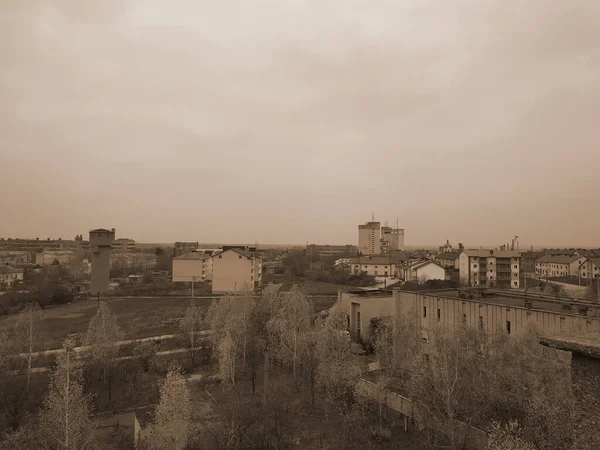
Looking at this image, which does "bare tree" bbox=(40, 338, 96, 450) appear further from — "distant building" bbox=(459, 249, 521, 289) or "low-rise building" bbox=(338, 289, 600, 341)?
"distant building" bbox=(459, 249, 521, 289)

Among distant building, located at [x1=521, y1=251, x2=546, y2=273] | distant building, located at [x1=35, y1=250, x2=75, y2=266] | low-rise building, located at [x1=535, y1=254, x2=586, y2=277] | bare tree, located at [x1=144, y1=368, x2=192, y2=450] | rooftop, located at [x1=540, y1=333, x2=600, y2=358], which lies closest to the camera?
rooftop, located at [x1=540, y1=333, x2=600, y2=358]

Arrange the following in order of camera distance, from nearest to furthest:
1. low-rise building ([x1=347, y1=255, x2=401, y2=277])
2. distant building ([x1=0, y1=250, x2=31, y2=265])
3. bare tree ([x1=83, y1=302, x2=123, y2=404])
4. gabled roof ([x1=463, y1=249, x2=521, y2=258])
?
bare tree ([x1=83, y1=302, x2=123, y2=404]) < gabled roof ([x1=463, y1=249, x2=521, y2=258]) < low-rise building ([x1=347, y1=255, x2=401, y2=277]) < distant building ([x1=0, y1=250, x2=31, y2=265])

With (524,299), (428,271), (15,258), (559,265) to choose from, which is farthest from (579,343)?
(15,258)

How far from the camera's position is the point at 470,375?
1642cm

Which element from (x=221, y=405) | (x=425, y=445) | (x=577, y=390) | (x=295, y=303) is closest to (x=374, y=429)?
→ (x=425, y=445)

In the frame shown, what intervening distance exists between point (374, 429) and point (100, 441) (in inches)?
452

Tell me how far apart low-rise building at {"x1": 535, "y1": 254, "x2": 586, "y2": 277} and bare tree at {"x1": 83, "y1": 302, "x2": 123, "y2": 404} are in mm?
70064

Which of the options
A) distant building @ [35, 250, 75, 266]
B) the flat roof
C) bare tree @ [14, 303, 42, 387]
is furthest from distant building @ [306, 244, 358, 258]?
bare tree @ [14, 303, 42, 387]

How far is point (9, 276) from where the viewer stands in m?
68.0

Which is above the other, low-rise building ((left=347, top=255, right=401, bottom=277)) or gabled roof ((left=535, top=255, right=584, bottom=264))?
gabled roof ((left=535, top=255, right=584, bottom=264))

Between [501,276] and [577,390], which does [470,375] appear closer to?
[577,390]

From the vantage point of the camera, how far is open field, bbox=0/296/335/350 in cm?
3653

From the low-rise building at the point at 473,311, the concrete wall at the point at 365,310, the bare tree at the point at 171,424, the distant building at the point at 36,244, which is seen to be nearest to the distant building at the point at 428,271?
the low-rise building at the point at 473,311

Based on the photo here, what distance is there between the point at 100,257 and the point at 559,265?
78204mm
